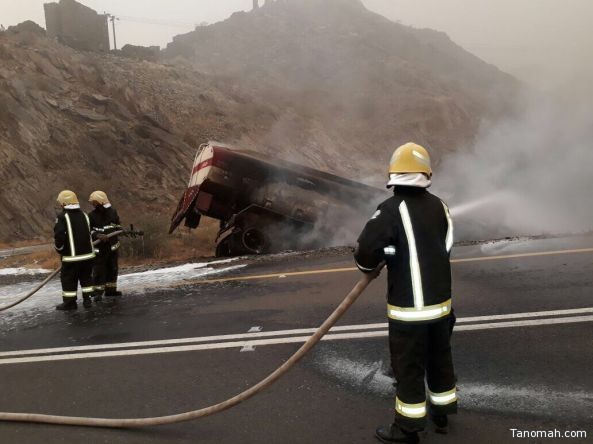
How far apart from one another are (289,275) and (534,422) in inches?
174

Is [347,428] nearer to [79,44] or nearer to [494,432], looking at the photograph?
[494,432]

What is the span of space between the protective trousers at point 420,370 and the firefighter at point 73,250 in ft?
15.2

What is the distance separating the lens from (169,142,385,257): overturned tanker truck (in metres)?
9.32

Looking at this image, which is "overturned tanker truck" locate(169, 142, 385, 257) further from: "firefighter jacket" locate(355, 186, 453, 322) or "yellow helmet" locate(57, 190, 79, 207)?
"firefighter jacket" locate(355, 186, 453, 322)

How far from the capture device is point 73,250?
236 inches

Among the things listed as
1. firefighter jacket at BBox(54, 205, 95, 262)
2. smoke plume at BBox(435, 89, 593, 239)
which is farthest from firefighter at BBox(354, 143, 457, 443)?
smoke plume at BBox(435, 89, 593, 239)

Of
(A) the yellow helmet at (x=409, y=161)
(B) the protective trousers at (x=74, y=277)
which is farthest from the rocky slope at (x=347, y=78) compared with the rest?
(A) the yellow helmet at (x=409, y=161)

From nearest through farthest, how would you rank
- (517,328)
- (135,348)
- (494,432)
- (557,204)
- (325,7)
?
1. (494,432)
2. (517,328)
3. (135,348)
4. (557,204)
5. (325,7)

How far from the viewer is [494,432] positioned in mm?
2629

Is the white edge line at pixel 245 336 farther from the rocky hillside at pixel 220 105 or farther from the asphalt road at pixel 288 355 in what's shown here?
the rocky hillside at pixel 220 105

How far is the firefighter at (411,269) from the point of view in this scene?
253 cm

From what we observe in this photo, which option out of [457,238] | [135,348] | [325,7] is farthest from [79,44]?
[325,7]

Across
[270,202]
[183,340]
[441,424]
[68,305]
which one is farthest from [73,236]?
[441,424]

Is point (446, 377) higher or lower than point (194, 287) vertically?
higher
